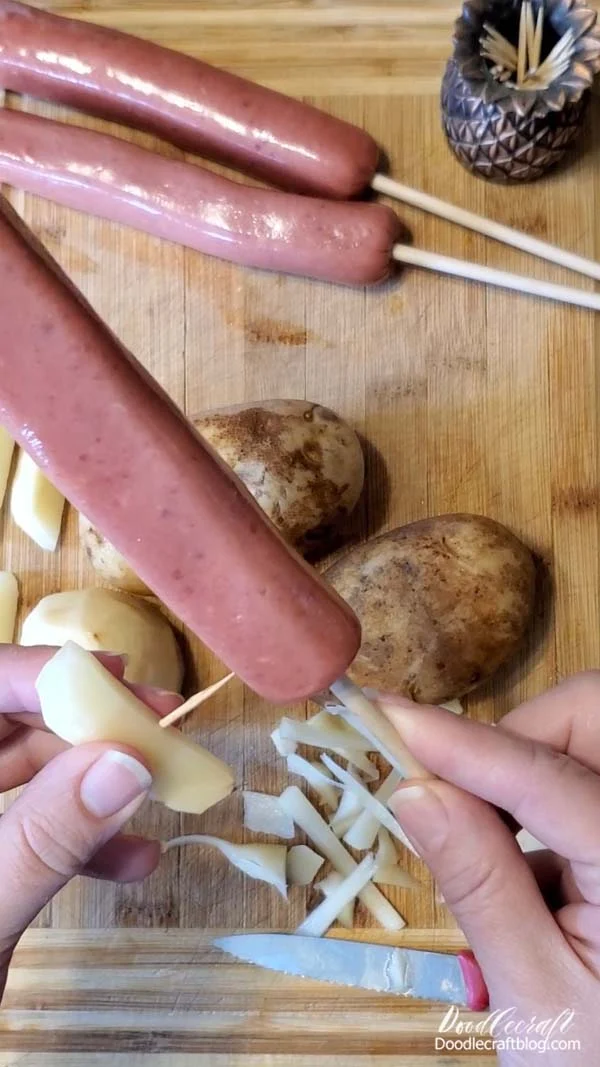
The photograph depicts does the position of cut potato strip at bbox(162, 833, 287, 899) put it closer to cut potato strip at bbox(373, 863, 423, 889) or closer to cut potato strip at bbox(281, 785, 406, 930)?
cut potato strip at bbox(281, 785, 406, 930)

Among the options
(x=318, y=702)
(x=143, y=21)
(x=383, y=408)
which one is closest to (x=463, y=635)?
(x=318, y=702)

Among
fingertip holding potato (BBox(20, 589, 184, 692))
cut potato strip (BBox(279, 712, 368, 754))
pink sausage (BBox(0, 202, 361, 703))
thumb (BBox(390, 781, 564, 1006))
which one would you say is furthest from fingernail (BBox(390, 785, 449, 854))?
fingertip holding potato (BBox(20, 589, 184, 692))

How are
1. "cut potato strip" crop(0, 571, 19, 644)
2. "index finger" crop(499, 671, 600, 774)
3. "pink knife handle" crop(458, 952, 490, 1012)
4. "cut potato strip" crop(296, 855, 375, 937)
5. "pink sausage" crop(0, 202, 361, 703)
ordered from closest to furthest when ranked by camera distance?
1. "pink sausage" crop(0, 202, 361, 703)
2. "index finger" crop(499, 671, 600, 774)
3. "pink knife handle" crop(458, 952, 490, 1012)
4. "cut potato strip" crop(296, 855, 375, 937)
5. "cut potato strip" crop(0, 571, 19, 644)

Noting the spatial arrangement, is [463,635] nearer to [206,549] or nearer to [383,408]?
[383,408]

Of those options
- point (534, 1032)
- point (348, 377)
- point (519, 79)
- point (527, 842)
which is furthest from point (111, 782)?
point (519, 79)

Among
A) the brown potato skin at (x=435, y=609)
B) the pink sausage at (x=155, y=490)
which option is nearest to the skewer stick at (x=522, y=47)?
the brown potato skin at (x=435, y=609)

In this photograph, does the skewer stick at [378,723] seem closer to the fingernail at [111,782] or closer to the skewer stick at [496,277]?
the fingernail at [111,782]
